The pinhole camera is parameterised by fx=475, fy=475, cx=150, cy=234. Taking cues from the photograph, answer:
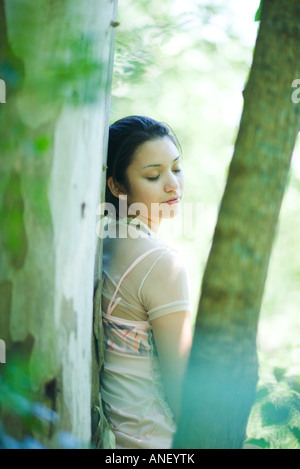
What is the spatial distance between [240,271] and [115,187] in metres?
1.09

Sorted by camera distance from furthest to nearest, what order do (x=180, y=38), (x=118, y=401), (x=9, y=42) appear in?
(x=180, y=38) → (x=118, y=401) → (x=9, y=42)

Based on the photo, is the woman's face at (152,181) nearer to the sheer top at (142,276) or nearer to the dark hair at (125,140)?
the dark hair at (125,140)

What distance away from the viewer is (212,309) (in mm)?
1030

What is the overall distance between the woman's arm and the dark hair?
647 millimetres

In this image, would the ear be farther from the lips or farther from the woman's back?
the woman's back

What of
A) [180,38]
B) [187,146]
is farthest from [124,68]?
[187,146]

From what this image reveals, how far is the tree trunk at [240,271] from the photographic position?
1.03 m

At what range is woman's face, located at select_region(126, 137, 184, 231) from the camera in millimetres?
1972

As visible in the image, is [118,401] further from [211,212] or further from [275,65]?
[211,212]

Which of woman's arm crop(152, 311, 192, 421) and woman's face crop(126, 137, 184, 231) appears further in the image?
woman's face crop(126, 137, 184, 231)

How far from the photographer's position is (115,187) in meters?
2.03

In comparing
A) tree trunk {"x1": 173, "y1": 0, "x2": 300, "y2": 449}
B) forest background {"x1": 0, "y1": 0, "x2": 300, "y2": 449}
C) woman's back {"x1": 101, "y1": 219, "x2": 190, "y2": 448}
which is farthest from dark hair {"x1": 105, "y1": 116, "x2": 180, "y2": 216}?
tree trunk {"x1": 173, "y1": 0, "x2": 300, "y2": 449}

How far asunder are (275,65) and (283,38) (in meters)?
0.07

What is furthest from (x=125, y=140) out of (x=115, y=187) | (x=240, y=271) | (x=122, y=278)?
(x=240, y=271)
